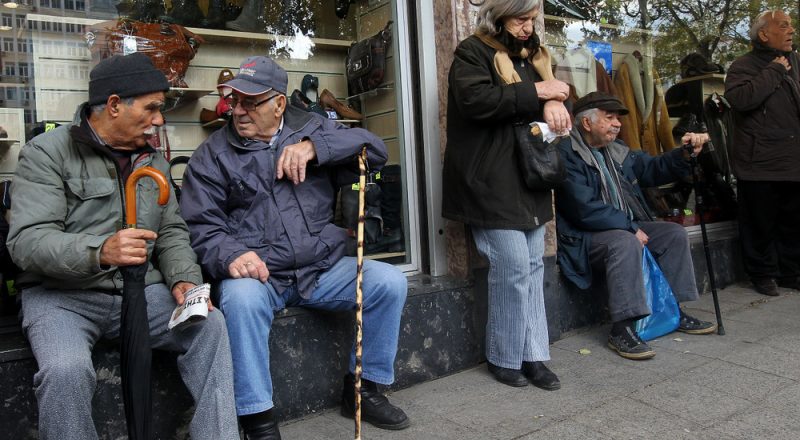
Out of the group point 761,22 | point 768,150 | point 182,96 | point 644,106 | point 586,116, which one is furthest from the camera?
point 644,106

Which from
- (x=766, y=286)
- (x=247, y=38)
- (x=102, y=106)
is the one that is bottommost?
(x=766, y=286)

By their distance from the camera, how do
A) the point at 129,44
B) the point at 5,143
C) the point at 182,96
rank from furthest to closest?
the point at 182,96 → the point at 129,44 → the point at 5,143

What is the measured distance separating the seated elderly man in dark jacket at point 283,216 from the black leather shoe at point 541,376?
84 cm

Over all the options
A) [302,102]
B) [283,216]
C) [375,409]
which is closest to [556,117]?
[283,216]

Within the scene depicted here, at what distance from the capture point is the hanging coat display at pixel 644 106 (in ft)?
20.0

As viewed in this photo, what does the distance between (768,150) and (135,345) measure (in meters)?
4.94

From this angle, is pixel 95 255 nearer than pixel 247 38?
Yes

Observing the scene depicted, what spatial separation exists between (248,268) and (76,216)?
0.69 metres

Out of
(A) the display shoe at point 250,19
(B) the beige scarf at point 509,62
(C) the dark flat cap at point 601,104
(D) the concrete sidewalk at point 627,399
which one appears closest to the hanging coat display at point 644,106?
(C) the dark flat cap at point 601,104

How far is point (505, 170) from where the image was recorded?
3.56m

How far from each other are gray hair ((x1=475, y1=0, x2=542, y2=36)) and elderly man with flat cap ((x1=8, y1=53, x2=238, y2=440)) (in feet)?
5.73

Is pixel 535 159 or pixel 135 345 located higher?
pixel 535 159

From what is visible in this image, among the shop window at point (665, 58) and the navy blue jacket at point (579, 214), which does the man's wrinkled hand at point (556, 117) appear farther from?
the shop window at point (665, 58)

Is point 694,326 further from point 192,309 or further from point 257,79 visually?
point 192,309
